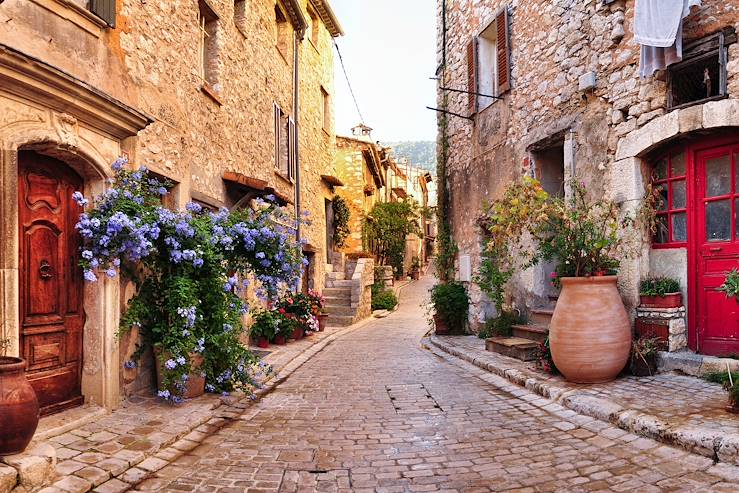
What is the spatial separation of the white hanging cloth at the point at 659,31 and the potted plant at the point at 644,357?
2.94 metres

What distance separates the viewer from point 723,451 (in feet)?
11.2

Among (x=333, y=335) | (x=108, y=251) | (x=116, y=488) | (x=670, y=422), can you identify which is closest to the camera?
(x=116, y=488)

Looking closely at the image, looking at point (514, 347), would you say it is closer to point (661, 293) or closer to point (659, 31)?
point (661, 293)

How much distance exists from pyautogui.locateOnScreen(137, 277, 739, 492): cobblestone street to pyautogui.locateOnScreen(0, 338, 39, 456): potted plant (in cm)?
→ 75

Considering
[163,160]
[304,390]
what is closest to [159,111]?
[163,160]

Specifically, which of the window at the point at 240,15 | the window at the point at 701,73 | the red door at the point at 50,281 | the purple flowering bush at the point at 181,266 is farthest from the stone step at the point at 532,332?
the window at the point at 240,15

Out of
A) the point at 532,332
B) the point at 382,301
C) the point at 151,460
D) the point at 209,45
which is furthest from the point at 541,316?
the point at 382,301

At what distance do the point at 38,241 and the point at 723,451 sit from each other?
17.2 ft

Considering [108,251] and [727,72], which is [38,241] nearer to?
[108,251]

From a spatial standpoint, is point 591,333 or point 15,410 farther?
point 591,333

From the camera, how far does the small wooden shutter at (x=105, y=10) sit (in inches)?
187

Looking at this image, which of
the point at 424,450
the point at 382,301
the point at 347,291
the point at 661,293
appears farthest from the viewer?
the point at 382,301

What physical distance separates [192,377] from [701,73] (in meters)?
6.22

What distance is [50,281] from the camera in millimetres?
4375
